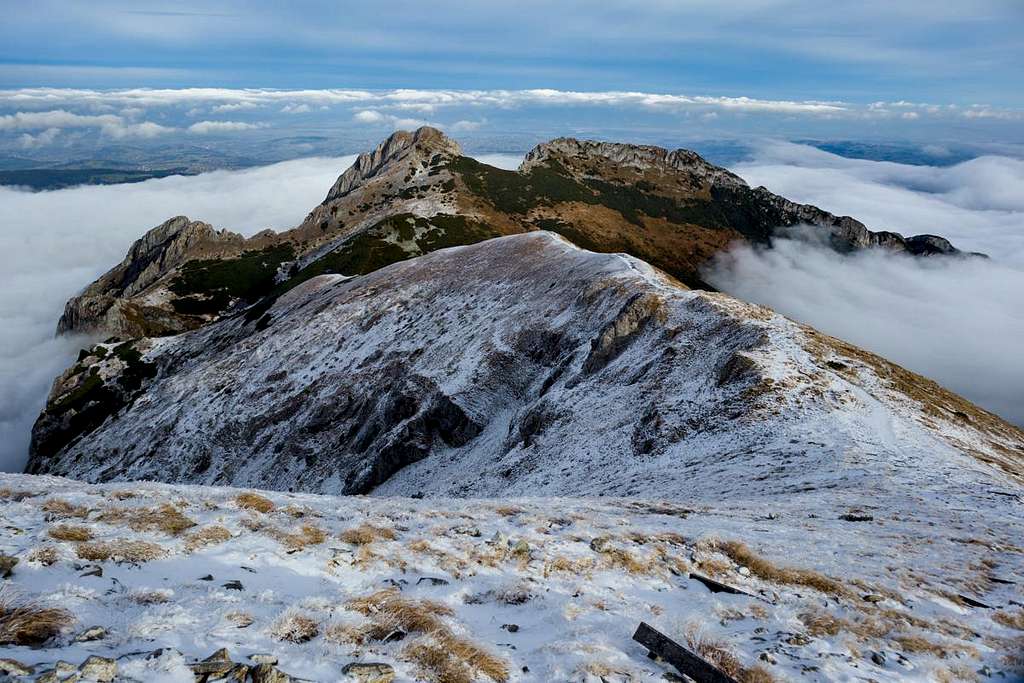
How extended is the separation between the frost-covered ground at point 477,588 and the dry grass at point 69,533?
2.2 inches

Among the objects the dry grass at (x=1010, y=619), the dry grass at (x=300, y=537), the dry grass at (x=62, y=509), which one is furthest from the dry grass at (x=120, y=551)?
the dry grass at (x=1010, y=619)

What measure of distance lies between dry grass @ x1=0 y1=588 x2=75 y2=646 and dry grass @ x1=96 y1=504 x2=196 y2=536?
11.9 feet

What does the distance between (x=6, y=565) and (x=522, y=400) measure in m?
39.5

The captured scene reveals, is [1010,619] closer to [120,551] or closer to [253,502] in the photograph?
[253,502]

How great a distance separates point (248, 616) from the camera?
816cm

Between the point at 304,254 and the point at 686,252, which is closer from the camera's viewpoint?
the point at 304,254

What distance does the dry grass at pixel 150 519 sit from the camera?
11337 millimetres

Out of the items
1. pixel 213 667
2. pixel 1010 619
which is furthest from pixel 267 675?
pixel 1010 619

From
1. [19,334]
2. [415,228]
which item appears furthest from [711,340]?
[19,334]

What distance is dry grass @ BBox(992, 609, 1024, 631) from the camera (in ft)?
35.8

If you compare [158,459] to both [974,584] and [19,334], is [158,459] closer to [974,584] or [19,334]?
[974,584]

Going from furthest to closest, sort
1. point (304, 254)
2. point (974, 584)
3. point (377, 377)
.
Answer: point (304, 254)
point (377, 377)
point (974, 584)

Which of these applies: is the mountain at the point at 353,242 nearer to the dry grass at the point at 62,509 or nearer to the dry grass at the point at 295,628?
the dry grass at the point at 62,509

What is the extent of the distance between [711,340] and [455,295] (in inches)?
1284
